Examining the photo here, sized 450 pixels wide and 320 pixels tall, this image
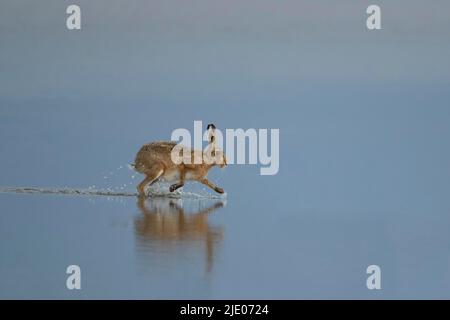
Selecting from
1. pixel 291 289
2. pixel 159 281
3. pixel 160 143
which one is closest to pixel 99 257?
pixel 159 281

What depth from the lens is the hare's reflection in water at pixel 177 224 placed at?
25.6 feet

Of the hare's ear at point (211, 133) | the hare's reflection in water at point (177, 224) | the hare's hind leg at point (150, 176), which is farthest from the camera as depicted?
the hare's hind leg at point (150, 176)

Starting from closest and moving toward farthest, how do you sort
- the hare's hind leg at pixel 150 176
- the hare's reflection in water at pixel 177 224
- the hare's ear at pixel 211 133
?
1. the hare's reflection in water at pixel 177 224
2. the hare's ear at pixel 211 133
3. the hare's hind leg at pixel 150 176

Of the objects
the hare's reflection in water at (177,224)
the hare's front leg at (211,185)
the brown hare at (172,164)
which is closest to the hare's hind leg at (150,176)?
the brown hare at (172,164)

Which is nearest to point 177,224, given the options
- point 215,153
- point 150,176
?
point 150,176

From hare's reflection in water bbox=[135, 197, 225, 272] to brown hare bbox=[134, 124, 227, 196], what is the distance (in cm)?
19

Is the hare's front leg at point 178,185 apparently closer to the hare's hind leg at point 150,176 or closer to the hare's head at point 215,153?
the hare's hind leg at point 150,176

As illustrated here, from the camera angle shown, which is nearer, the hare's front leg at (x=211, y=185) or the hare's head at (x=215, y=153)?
the hare's head at (x=215, y=153)

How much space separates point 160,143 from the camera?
380 inches

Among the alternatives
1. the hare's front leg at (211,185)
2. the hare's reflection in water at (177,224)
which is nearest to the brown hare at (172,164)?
the hare's front leg at (211,185)

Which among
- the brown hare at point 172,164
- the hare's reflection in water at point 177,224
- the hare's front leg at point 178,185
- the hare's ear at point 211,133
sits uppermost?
the hare's ear at point 211,133

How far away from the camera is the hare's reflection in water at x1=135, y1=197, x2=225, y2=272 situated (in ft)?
25.6

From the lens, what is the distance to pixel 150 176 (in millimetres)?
9594

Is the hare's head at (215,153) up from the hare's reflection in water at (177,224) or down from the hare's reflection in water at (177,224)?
up
